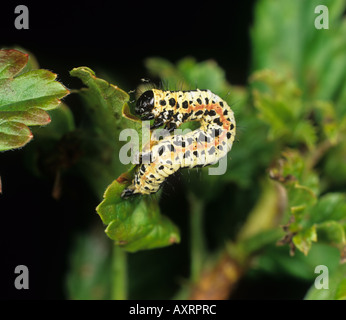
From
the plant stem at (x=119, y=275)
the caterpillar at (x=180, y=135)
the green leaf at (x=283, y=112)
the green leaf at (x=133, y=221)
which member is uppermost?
the green leaf at (x=283, y=112)

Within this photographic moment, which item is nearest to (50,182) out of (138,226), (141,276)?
(138,226)

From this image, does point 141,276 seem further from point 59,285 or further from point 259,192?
point 259,192

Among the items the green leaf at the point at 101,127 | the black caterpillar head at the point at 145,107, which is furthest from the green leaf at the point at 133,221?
the black caterpillar head at the point at 145,107

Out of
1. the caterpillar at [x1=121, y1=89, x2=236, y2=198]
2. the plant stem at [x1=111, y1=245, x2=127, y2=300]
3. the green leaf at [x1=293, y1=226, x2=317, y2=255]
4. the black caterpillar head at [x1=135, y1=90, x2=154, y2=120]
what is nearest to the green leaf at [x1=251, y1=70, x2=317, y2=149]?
the caterpillar at [x1=121, y1=89, x2=236, y2=198]

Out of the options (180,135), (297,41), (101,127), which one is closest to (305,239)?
(180,135)

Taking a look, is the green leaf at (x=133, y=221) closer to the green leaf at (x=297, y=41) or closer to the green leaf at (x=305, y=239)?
the green leaf at (x=305, y=239)
